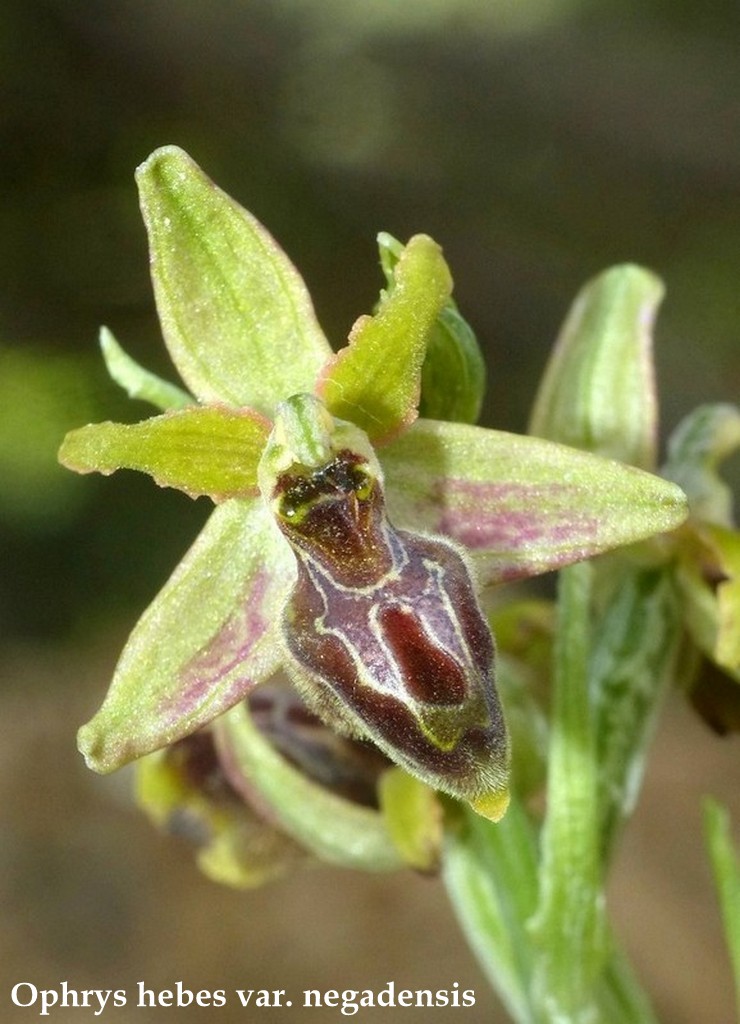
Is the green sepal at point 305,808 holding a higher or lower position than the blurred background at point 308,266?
higher

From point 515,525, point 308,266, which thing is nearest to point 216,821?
point 515,525

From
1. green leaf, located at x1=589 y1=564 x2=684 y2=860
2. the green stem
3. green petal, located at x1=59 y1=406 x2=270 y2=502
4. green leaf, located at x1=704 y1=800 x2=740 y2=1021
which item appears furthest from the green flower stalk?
green leaf, located at x1=704 y1=800 x2=740 y2=1021

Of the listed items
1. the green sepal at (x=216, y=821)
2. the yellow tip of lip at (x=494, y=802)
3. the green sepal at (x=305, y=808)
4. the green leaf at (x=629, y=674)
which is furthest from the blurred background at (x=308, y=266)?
the yellow tip of lip at (x=494, y=802)

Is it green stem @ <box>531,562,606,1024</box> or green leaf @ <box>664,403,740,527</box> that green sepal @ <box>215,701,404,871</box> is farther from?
green leaf @ <box>664,403,740,527</box>

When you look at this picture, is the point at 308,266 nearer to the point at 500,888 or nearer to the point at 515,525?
the point at 500,888

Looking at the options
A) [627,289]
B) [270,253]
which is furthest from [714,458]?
[270,253]

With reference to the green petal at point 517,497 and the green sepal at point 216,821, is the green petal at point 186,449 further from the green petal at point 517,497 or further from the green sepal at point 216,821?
the green sepal at point 216,821

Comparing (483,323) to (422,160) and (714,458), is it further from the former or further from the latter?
(714,458)
